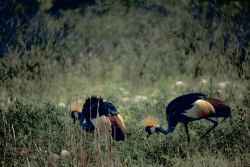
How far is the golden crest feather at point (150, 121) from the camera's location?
5.46 m

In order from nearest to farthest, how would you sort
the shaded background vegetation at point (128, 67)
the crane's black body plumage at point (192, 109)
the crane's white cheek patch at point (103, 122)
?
the shaded background vegetation at point (128, 67), the crane's white cheek patch at point (103, 122), the crane's black body plumage at point (192, 109)

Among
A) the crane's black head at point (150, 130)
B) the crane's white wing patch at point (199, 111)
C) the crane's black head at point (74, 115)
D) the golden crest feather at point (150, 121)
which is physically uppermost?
the crane's white wing patch at point (199, 111)

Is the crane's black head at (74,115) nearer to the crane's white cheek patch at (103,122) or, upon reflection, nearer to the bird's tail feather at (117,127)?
the crane's white cheek patch at (103,122)

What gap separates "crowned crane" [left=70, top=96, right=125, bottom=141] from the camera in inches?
207

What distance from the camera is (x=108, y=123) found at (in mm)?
5336

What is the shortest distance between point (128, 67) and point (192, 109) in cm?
111

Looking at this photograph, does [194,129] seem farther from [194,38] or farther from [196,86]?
[194,38]

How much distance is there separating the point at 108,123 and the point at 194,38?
1.66 meters

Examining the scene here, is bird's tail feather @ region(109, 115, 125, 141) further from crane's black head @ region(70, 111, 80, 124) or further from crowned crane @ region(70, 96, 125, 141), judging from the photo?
crane's black head @ region(70, 111, 80, 124)

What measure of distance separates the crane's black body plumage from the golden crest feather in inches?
3.3

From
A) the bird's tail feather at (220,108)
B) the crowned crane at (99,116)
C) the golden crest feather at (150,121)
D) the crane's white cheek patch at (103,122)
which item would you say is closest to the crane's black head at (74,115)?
the crowned crane at (99,116)

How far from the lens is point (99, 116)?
537 cm

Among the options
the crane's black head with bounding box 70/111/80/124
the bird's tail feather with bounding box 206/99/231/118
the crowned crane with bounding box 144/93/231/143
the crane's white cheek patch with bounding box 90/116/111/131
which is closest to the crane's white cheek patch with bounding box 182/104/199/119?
the crowned crane with bounding box 144/93/231/143

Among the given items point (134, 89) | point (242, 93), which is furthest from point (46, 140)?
point (242, 93)
